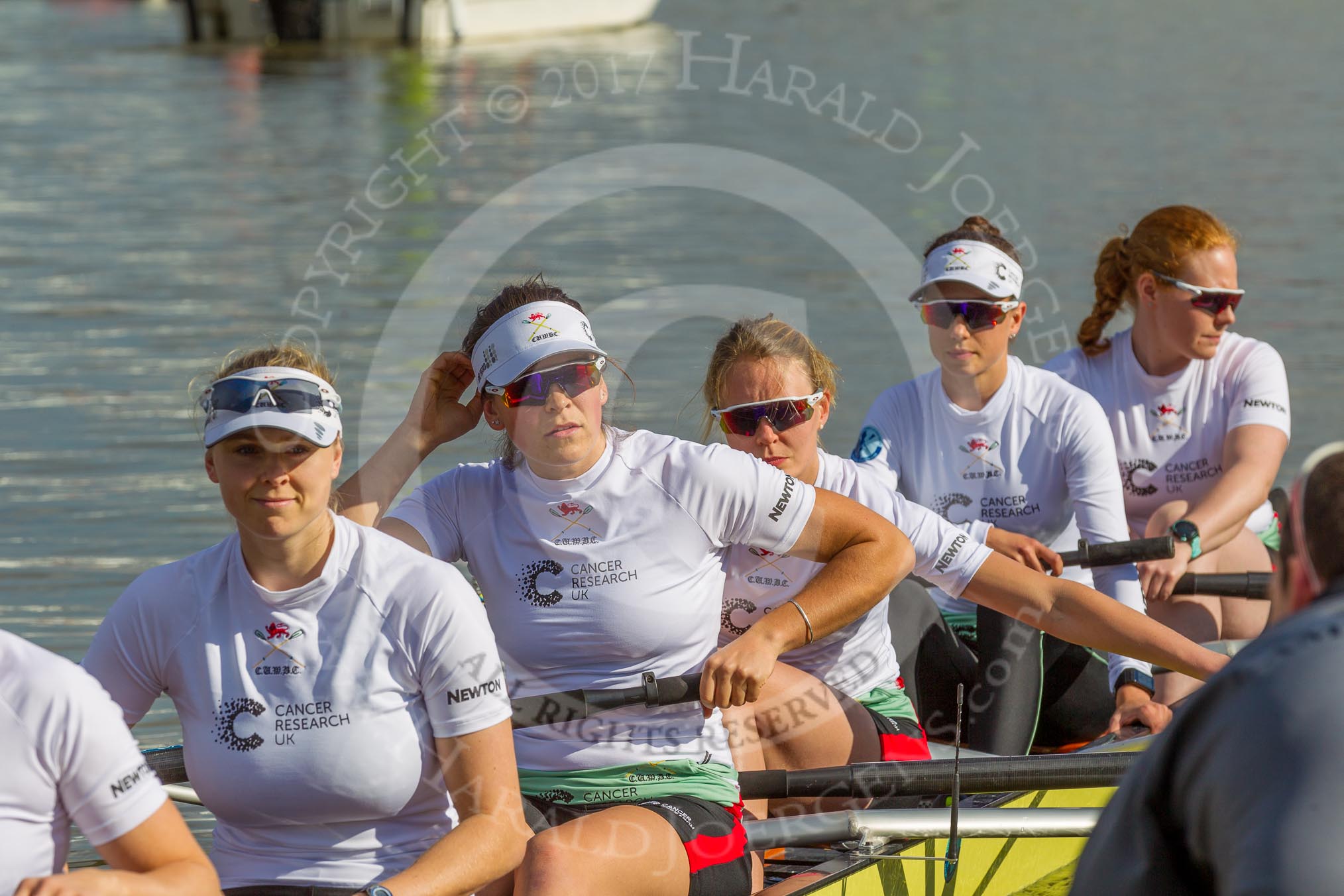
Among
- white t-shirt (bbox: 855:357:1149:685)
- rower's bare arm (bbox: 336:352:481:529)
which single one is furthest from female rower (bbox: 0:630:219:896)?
white t-shirt (bbox: 855:357:1149:685)

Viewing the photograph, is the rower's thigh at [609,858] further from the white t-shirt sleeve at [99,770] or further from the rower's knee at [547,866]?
the white t-shirt sleeve at [99,770]

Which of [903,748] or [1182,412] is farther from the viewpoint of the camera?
[1182,412]

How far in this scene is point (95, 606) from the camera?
8.03 metres

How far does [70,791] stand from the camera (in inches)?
91.3

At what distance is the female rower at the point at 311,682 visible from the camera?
8.90 ft

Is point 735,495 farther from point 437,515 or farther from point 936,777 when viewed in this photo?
point 936,777

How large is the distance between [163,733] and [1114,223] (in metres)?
12.8

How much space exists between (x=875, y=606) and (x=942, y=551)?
0.77 ft

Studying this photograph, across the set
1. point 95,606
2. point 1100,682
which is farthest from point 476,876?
point 95,606

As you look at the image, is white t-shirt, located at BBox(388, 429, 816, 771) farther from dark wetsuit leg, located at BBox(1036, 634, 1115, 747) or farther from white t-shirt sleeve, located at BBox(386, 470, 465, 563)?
dark wetsuit leg, located at BBox(1036, 634, 1115, 747)

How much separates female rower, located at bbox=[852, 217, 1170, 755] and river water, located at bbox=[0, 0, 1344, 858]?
0.78 meters

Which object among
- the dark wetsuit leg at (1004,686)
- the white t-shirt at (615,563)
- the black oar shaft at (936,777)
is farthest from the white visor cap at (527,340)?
the dark wetsuit leg at (1004,686)

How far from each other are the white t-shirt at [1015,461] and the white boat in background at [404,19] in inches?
1063

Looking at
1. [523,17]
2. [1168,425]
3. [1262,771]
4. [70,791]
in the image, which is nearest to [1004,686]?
[1168,425]
